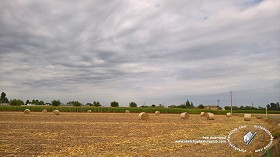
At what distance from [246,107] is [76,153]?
12501 centimetres

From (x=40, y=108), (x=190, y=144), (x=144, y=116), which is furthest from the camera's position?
(x=40, y=108)

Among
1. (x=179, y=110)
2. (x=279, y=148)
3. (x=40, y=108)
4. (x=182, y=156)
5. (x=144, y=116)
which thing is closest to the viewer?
(x=279, y=148)

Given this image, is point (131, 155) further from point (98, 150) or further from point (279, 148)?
point (279, 148)

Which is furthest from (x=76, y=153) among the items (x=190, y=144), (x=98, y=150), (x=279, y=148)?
(x=279, y=148)

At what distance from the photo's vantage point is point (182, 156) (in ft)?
39.1

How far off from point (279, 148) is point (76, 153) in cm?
748

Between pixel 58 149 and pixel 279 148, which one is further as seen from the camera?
→ pixel 58 149

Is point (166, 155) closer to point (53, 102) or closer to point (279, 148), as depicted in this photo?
point (279, 148)

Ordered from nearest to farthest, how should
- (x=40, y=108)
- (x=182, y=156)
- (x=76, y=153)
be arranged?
(x=182, y=156)
(x=76, y=153)
(x=40, y=108)

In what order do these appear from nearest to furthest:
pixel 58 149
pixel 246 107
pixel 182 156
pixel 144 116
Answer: pixel 182 156
pixel 58 149
pixel 144 116
pixel 246 107

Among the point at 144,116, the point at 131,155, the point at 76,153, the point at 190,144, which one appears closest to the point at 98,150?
the point at 76,153

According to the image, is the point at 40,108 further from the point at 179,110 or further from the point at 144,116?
the point at 144,116

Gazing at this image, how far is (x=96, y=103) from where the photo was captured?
13462 cm

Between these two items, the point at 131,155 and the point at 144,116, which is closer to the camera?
the point at 131,155
